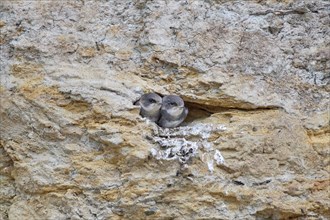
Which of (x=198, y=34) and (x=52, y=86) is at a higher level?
(x=198, y=34)

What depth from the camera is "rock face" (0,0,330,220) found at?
1755 mm

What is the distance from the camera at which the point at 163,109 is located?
1829 mm

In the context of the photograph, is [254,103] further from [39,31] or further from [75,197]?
[39,31]

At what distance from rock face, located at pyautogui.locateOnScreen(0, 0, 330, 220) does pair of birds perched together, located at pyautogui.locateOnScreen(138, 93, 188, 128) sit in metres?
0.03

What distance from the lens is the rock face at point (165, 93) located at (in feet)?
5.76

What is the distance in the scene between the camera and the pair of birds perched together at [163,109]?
183 cm

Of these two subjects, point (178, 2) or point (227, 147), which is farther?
point (178, 2)

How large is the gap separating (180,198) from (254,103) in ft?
1.21

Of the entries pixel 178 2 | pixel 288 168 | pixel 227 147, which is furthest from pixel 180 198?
pixel 178 2

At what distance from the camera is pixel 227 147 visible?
1.78m

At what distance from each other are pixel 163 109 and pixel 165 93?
0.06 meters

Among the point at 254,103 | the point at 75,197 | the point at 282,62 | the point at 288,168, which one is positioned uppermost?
the point at 282,62

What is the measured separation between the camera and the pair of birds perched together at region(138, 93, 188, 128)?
5.99ft

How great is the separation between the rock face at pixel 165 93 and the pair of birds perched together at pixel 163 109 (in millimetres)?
27
